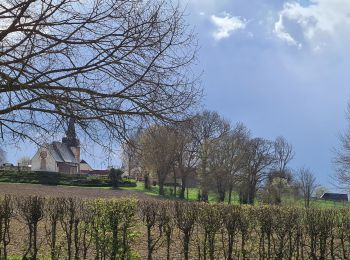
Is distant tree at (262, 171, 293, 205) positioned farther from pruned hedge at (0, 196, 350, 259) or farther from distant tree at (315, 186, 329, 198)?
pruned hedge at (0, 196, 350, 259)

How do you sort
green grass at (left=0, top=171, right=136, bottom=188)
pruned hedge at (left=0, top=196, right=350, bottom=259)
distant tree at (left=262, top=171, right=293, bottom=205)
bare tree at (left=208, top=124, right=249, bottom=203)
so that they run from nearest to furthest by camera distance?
1. pruned hedge at (left=0, top=196, right=350, bottom=259)
2. distant tree at (left=262, top=171, right=293, bottom=205)
3. bare tree at (left=208, top=124, right=249, bottom=203)
4. green grass at (left=0, top=171, right=136, bottom=188)

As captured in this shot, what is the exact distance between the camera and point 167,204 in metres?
11.2

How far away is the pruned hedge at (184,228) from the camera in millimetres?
9594

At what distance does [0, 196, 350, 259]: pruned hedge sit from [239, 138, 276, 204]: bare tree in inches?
1779

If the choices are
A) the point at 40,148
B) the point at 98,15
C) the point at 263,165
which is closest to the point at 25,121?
the point at 40,148

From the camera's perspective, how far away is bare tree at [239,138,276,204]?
Answer: 56.7m

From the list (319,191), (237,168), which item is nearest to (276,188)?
(237,168)

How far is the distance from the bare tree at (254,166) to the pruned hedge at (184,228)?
45.2 metres

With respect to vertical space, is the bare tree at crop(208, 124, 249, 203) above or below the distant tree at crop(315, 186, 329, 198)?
above

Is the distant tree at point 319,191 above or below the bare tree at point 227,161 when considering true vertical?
below

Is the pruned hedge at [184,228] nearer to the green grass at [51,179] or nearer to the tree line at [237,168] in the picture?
the tree line at [237,168]

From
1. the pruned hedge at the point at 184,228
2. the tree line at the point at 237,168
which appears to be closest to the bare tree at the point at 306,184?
the tree line at the point at 237,168

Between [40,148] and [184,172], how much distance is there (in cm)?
5166

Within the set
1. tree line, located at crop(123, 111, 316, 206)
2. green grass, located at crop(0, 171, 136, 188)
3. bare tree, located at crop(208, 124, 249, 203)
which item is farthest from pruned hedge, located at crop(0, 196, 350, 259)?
green grass, located at crop(0, 171, 136, 188)
